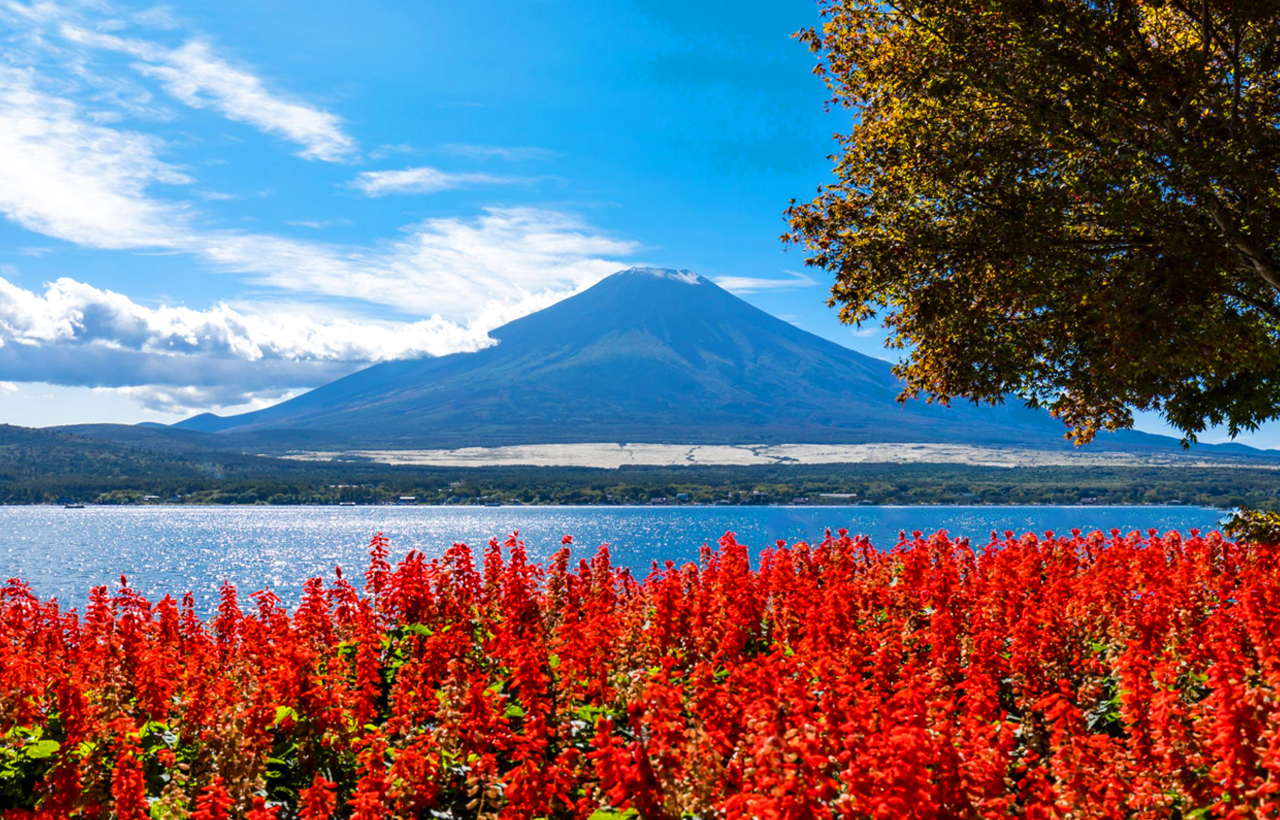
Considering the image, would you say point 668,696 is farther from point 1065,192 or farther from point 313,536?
point 313,536

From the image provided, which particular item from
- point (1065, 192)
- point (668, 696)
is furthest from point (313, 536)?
point (668, 696)

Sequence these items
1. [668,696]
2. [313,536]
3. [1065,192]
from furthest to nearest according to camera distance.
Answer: [313,536]
[1065,192]
[668,696]

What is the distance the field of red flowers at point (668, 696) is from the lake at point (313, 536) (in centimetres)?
2095

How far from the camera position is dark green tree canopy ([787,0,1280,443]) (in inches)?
544

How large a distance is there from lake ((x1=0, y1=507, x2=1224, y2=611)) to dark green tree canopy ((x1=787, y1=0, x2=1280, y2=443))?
16652 millimetres

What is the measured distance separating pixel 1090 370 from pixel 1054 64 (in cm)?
556

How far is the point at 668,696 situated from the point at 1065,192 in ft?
43.4

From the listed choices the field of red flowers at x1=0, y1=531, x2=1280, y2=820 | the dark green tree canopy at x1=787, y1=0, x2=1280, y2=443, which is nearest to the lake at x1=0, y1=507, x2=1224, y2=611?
the dark green tree canopy at x1=787, y1=0, x2=1280, y2=443

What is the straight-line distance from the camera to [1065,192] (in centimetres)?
1504

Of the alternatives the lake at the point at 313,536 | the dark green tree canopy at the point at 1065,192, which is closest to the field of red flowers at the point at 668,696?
the dark green tree canopy at the point at 1065,192

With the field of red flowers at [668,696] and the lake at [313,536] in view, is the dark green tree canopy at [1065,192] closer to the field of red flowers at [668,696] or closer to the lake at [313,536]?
the field of red flowers at [668,696]

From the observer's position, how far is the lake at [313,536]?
73.8 m

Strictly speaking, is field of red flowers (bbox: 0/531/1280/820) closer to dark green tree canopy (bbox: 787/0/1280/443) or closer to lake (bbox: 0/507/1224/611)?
dark green tree canopy (bbox: 787/0/1280/443)

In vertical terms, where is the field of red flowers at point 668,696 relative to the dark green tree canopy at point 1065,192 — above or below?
below
